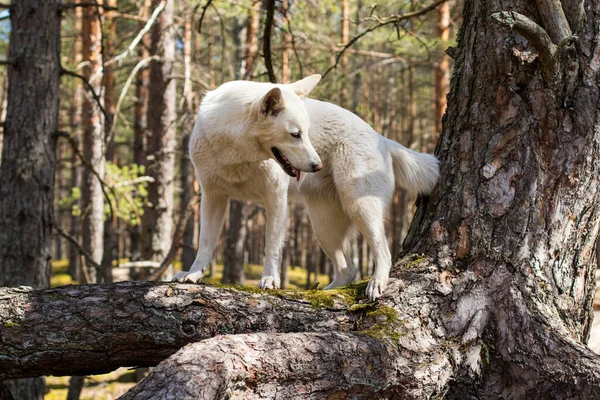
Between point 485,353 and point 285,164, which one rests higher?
point 285,164

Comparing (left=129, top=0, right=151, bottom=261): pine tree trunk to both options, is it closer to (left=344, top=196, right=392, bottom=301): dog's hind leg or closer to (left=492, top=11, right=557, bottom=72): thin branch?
(left=344, top=196, right=392, bottom=301): dog's hind leg

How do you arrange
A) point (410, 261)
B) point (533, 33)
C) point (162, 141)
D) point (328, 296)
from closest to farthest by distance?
1. point (533, 33)
2. point (328, 296)
3. point (410, 261)
4. point (162, 141)

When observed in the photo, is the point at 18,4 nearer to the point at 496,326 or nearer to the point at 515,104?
the point at 515,104

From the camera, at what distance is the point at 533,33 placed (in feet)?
10.4

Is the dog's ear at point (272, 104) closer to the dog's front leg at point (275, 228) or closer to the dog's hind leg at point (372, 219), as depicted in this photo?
the dog's front leg at point (275, 228)

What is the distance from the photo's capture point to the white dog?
148 inches

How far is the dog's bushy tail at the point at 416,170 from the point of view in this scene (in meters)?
4.05

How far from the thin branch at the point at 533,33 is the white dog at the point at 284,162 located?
1056 millimetres

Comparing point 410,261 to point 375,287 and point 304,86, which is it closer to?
point 375,287

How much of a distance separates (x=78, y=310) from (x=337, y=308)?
144cm

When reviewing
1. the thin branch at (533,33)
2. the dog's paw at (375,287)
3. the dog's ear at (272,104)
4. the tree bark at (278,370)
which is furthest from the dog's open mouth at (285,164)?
the thin branch at (533,33)

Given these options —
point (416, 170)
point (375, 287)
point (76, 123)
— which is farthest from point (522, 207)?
point (76, 123)

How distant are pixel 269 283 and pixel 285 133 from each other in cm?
100

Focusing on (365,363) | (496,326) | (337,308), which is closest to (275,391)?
(365,363)
